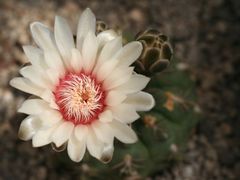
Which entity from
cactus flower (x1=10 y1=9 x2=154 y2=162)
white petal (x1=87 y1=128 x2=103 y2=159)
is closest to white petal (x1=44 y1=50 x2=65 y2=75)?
cactus flower (x1=10 y1=9 x2=154 y2=162)

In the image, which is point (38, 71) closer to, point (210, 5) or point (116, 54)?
point (116, 54)

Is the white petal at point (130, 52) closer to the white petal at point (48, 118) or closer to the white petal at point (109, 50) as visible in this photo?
the white petal at point (109, 50)

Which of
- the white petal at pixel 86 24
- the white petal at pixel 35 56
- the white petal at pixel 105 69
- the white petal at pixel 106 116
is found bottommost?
the white petal at pixel 106 116

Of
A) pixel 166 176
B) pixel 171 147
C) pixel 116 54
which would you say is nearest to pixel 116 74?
pixel 116 54

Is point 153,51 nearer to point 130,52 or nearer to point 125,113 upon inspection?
point 130,52

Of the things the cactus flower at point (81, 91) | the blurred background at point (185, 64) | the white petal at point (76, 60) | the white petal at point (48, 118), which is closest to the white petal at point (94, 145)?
the cactus flower at point (81, 91)

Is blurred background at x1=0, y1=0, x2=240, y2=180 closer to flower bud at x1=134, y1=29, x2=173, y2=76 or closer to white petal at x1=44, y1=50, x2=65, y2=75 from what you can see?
flower bud at x1=134, y1=29, x2=173, y2=76
